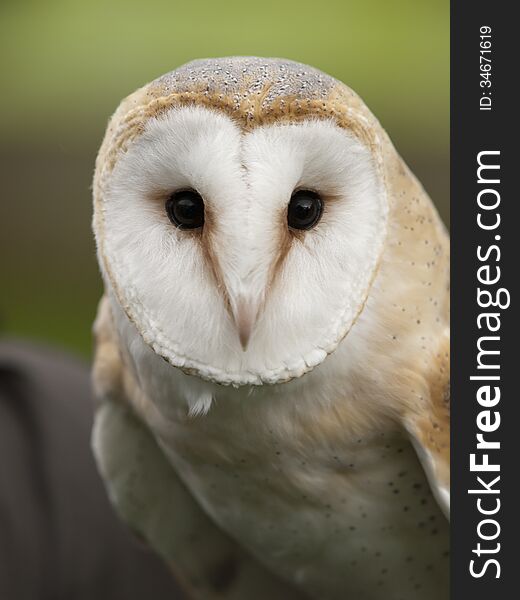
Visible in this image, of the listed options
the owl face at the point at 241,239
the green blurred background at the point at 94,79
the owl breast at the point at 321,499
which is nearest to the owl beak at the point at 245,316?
the owl face at the point at 241,239

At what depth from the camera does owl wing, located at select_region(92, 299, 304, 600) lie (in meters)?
1.11

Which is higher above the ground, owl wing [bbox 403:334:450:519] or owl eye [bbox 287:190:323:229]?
owl eye [bbox 287:190:323:229]

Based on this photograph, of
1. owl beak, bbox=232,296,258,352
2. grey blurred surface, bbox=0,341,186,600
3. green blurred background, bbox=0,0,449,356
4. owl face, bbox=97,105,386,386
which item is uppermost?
green blurred background, bbox=0,0,449,356

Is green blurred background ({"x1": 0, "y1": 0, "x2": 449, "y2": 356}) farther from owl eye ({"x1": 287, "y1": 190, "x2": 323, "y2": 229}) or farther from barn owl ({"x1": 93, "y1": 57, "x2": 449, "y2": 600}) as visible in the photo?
owl eye ({"x1": 287, "y1": 190, "x2": 323, "y2": 229})

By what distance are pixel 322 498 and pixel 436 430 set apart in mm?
138

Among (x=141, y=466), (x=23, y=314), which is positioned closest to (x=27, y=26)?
(x=23, y=314)

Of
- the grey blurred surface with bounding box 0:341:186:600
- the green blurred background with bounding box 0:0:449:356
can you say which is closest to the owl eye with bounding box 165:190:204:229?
the grey blurred surface with bounding box 0:341:186:600

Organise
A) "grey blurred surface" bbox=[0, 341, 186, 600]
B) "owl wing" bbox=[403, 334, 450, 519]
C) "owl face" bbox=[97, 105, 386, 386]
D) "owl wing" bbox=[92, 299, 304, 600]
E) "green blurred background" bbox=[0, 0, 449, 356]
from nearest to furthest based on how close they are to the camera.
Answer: "owl face" bbox=[97, 105, 386, 386]
"owl wing" bbox=[403, 334, 450, 519]
"owl wing" bbox=[92, 299, 304, 600]
"grey blurred surface" bbox=[0, 341, 186, 600]
"green blurred background" bbox=[0, 0, 449, 356]

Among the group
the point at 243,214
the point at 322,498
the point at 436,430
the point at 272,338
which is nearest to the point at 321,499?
the point at 322,498

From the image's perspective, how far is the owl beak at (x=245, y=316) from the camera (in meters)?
0.71

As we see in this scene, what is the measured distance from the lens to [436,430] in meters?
0.89

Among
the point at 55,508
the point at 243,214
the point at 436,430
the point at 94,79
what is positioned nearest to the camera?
the point at 243,214

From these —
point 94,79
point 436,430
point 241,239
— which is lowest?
point 436,430

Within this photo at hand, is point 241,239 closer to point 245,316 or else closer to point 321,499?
point 245,316
